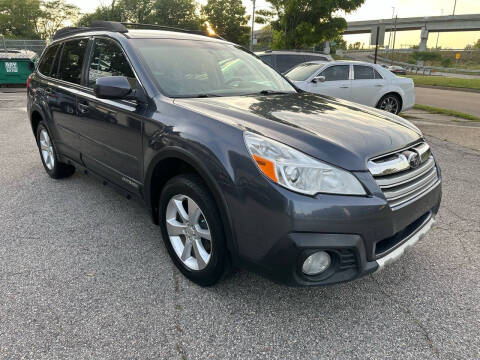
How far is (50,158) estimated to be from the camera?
4.71 metres

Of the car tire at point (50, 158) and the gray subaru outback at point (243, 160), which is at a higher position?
the gray subaru outback at point (243, 160)

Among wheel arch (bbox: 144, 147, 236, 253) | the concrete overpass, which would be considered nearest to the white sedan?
wheel arch (bbox: 144, 147, 236, 253)

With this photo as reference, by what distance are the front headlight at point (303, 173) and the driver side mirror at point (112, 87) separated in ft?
4.09

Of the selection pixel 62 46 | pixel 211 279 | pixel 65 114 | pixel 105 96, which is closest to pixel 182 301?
pixel 211 279

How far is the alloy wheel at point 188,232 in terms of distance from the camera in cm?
243

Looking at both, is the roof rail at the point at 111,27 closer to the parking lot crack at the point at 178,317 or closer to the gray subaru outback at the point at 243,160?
the gray subaru outback at the point at 243,160

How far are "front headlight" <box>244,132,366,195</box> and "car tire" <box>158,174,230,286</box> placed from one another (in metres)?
0.47

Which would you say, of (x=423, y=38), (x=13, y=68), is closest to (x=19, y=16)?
(x=13, y=68)

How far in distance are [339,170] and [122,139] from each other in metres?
1.80

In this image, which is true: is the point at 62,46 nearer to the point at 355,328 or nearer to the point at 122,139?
the point at 122,139

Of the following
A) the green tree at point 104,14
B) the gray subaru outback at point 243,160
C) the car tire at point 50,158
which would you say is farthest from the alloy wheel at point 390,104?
the green tree at point 104,14

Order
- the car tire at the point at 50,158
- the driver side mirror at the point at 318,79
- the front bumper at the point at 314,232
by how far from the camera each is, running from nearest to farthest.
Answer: the front bumper at the point at 314,232 < the car tire at the point at 50,158 < the driver side mirror at the point at 318,79

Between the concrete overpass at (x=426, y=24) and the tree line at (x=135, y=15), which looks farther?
the concrete overpass at (x=426, y=24)

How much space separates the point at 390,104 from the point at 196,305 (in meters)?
9.24
